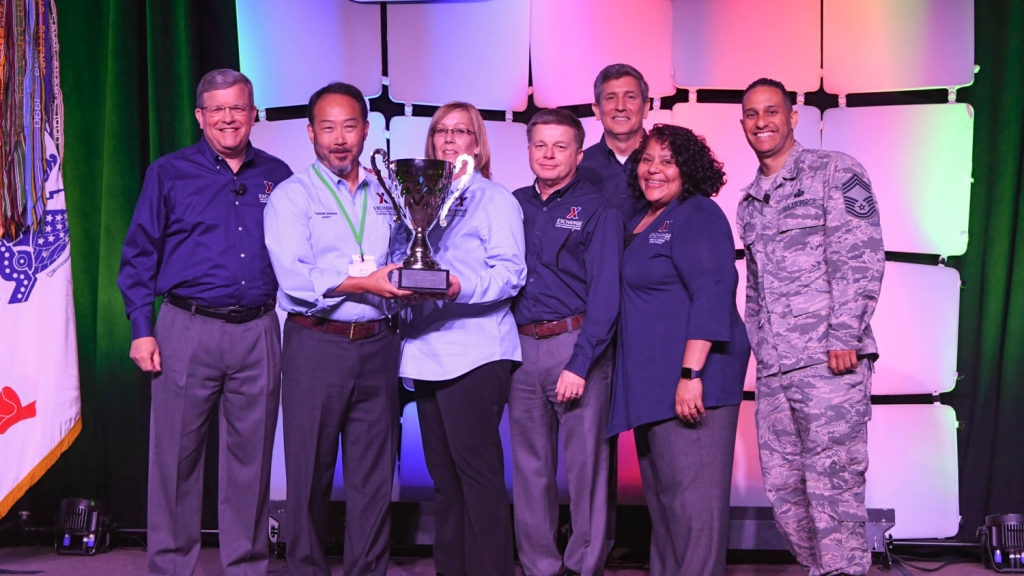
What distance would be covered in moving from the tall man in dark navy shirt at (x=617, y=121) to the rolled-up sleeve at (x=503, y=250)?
63cm

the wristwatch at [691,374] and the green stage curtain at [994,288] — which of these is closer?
the wristwatch at [691,374]

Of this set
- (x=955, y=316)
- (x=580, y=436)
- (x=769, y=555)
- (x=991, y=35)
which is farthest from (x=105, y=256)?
(x=991, y=35)

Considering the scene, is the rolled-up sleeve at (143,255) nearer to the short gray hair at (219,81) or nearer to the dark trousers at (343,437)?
the short gray hair at (219,81)

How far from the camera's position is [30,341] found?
334 centimetres

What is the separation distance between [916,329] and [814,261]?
1.33 meters

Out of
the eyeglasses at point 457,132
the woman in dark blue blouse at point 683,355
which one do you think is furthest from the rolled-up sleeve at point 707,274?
the eyeglasses at point 457,132

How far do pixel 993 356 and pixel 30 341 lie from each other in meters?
4.16

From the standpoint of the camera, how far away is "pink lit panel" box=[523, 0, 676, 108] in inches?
148

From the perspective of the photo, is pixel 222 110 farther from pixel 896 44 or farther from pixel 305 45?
pixel 896 44

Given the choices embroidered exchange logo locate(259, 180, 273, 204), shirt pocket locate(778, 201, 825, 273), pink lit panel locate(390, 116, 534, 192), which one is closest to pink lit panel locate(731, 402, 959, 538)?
shirt pocket locate(778, 201, 825, 273)

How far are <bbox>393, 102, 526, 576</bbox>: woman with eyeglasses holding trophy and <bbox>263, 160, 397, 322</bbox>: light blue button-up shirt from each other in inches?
4.0

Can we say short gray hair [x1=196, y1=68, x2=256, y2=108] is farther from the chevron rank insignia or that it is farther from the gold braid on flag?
the chevron rank insignia

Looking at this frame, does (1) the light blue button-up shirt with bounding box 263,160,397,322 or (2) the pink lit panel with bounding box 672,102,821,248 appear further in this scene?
(2) the pink lit panel with bounding box 672,102,821,248

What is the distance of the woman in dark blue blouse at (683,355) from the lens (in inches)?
94.6
